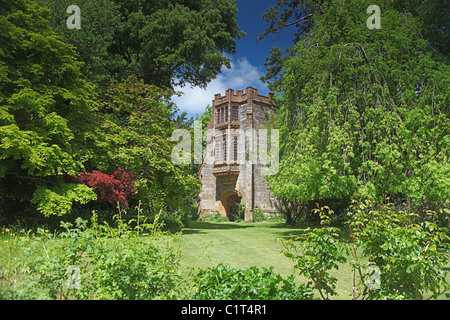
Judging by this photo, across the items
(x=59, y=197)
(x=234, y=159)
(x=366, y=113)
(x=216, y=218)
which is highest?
(x=366, y=113)

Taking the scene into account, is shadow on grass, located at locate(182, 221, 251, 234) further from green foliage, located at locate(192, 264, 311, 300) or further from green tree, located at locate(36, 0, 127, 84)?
green foliage, located at locate(192, 264, 311, 300)

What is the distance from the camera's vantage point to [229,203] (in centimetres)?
2683

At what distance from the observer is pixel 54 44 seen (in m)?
10.0

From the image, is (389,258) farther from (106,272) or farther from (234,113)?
(234,113)

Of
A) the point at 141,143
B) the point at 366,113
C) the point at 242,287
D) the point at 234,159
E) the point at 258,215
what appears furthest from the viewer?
the point at 234,159

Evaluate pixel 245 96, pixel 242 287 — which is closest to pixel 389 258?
pixel 242 287

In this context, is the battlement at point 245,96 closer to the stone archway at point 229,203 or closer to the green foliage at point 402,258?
the stone archway at point 229,203

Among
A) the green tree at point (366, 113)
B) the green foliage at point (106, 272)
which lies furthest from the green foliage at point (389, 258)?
the green tree at point (366, 113)

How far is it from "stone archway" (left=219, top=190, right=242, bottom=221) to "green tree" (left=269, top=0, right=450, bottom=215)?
46.6 ft

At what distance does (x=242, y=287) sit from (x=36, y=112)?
932 centimetres

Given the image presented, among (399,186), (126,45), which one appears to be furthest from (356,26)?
(126,45)

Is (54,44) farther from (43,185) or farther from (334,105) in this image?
(334,105)

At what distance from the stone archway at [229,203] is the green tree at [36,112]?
16.1 m

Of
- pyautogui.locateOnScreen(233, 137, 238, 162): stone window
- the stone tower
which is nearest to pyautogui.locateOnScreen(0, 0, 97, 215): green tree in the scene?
the stone tower
